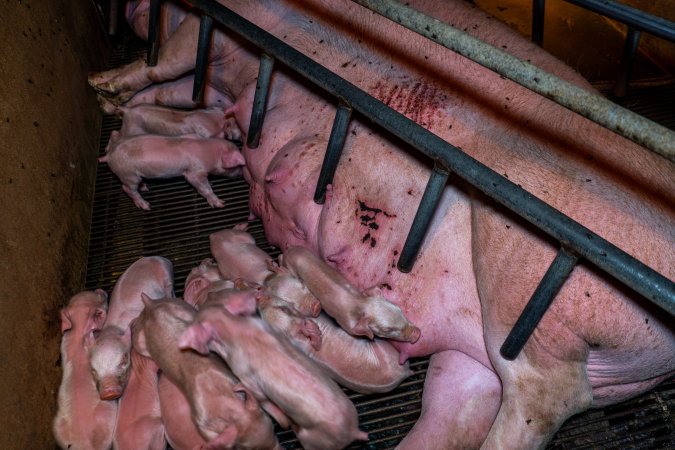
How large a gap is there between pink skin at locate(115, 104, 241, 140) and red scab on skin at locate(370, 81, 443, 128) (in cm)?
110

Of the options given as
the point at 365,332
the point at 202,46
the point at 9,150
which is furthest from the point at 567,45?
the point at 9,150

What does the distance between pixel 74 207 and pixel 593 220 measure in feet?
7.68

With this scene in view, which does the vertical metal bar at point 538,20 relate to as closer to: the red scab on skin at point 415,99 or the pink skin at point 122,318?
the red scab on skin at point 415,99

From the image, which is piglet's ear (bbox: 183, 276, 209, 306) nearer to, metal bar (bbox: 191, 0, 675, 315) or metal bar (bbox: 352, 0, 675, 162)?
metal bar (bbox: 191, 0, 675, 315)

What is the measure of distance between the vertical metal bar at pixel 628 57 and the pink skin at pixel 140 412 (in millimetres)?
2331

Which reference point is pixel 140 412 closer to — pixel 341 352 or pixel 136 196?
pixel 341 352

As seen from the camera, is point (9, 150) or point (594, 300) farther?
point (9, 150)

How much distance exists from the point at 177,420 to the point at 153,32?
208 centimetres

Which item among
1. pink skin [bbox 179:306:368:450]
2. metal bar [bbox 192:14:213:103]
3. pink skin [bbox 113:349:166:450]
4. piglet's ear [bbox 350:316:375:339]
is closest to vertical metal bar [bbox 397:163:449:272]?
piglet's ear [bbox 350:316:375:339]

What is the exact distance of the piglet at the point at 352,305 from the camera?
84.4 inches

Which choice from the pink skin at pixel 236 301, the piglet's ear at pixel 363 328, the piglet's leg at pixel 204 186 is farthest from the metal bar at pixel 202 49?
the piglet's ear at pixel 363 328

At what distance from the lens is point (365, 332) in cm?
216

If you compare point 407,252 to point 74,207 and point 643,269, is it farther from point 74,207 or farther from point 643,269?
point 74,207

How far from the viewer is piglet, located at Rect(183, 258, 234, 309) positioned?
244cm
